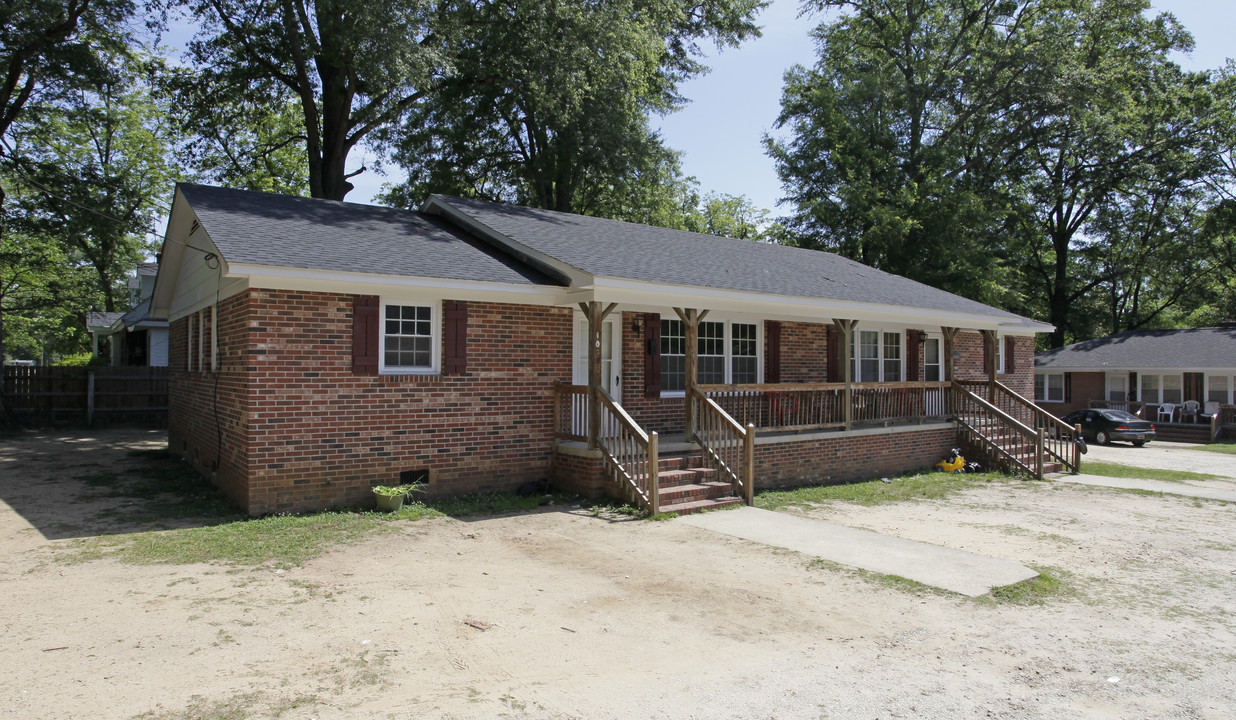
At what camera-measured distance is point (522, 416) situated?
11.4m

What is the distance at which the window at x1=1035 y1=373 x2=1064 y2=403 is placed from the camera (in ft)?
112

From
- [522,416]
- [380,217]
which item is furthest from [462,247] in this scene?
[522,416]

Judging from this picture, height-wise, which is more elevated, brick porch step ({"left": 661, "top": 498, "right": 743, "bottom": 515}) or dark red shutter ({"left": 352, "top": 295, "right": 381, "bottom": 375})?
dark red shutter ({"left": 352, "top": 295, "right": 381, "bottom": 375})

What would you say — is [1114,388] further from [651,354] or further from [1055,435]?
[651,354]

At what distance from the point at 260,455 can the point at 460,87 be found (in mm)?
16576

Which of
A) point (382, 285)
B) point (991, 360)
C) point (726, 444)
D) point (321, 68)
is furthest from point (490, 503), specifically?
point (321, 68)

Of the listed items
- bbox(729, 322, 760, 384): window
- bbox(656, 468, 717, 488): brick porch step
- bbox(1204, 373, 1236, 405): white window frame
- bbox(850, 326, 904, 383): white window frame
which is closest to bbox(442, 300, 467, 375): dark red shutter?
bbox(656, 468, 717, 488): brick porch step

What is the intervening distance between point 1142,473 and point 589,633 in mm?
16254

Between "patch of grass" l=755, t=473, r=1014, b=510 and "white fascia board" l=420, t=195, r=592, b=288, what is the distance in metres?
4.37

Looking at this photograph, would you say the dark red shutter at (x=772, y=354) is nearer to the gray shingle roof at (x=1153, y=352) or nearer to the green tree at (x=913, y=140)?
the green tree at (x=913, y=140)

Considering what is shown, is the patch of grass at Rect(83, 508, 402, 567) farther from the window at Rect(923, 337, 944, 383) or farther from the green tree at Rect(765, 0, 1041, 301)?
the green tree at Rect(765, 0, 1041, 301)

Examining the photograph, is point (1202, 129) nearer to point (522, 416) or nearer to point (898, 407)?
point (898, 407)

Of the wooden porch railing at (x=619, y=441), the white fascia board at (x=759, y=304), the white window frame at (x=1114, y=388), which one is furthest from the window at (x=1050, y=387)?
the wooden porch railing at (x=619, y=441)

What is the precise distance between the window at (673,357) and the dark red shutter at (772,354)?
1.97 m
